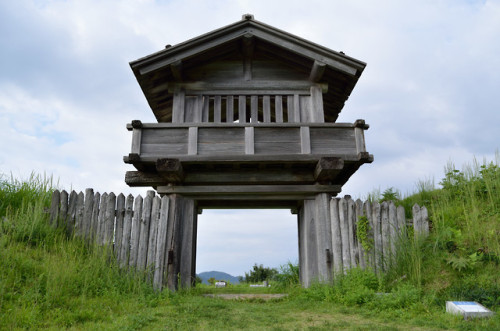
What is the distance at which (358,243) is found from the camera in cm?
876

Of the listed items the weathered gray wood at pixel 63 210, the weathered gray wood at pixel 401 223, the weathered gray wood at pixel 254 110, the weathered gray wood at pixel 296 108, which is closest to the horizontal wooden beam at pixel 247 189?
the weathered gray wood at pixel 401 223

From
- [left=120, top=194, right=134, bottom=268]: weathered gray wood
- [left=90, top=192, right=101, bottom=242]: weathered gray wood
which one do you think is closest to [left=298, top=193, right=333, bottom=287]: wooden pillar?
[left=120, top=194, right=134, bottom=268]: weathered gray wood

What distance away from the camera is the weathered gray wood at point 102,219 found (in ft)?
29.0

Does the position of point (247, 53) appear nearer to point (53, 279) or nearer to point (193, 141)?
point (193, 141)

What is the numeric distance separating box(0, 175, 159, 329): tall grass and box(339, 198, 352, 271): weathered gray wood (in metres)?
4.35

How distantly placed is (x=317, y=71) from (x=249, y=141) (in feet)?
9.21

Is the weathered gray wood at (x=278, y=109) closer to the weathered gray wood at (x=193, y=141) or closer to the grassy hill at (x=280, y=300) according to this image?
the weathered gray wood at (x=193, y=141)

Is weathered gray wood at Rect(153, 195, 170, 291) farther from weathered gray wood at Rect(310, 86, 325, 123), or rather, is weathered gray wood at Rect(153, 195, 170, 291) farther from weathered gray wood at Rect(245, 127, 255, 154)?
weathered gray wood at Rect(310, 86, 325, 123)

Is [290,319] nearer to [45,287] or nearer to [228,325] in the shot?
[228,325]

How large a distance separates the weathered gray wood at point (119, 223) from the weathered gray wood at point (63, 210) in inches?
49.5

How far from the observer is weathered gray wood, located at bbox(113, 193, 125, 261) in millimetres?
Result: 8759

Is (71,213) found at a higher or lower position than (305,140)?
lower

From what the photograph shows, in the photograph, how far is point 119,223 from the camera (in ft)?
29.4

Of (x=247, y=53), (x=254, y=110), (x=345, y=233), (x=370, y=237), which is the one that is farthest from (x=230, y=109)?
(x=370, y=237)
